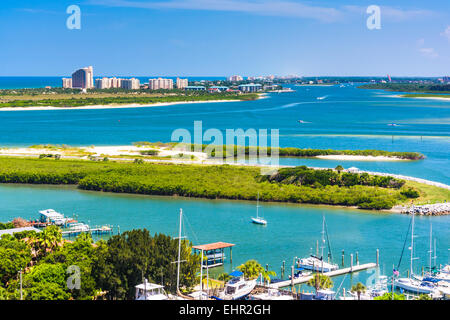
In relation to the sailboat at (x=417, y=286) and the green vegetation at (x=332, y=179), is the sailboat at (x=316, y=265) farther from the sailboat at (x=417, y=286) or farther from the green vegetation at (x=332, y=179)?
the green vegetation at (x=332, y=179)

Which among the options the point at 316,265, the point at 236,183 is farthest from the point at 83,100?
the point at 316,265

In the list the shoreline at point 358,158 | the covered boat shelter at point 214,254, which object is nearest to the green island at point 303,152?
the shoreline at point 358,158

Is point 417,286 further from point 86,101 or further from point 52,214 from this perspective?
point 86,101

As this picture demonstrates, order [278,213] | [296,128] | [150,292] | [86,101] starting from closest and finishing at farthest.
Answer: [150,292], [278,213], [296,128], [86,101]

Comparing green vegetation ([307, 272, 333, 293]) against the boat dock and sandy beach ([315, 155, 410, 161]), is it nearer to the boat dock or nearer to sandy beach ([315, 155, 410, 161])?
the boat dock

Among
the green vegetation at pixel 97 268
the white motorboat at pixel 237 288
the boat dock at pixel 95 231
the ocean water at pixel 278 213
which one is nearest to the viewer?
the green vegetation at pixel 97 268

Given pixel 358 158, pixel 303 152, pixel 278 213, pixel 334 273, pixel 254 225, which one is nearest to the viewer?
pixel 334 273

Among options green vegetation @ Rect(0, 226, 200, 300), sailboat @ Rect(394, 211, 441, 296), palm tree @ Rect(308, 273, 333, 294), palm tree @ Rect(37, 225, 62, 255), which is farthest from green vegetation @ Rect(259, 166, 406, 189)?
palm tree @ Rect(37, 225, 62, 255)
